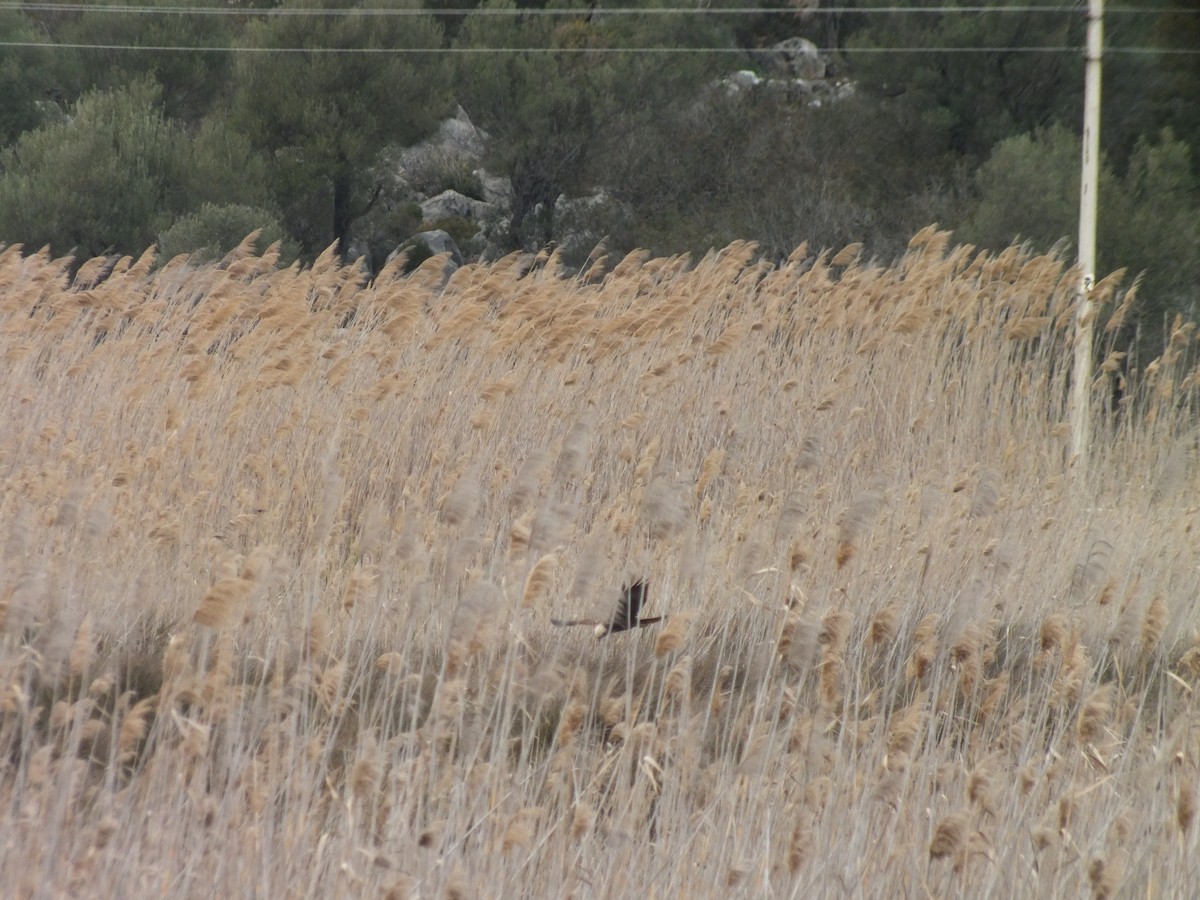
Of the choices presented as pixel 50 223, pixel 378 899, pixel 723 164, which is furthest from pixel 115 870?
pixel 723 164

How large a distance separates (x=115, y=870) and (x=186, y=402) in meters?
3.50

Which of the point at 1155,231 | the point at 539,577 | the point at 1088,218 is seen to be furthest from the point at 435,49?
the point at 539,577

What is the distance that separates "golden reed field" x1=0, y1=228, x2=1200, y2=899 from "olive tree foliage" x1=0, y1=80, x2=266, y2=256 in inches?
402

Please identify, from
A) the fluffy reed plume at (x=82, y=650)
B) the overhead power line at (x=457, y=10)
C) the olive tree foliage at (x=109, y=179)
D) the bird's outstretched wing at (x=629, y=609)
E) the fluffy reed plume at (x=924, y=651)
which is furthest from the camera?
the overhead power line at (x=457, y=10)

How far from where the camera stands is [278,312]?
20.4ft

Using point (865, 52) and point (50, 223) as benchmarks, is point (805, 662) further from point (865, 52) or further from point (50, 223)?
point (865, 52)

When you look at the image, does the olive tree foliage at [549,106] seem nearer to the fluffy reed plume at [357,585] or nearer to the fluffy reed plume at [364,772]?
the fluffy reed plume at [357,585]

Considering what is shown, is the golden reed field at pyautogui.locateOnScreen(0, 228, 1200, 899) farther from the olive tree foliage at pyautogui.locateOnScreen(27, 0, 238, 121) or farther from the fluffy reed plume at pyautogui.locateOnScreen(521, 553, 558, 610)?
the olive tree foliage at pyautogui.locateOnScreen(27, 0, 238, 121)

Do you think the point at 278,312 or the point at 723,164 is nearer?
the point at 278,312

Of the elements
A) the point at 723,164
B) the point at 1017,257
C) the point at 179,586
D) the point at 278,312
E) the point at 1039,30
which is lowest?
the point at 179,586

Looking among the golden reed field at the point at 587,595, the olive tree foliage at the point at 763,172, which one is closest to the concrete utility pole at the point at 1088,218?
the golden reed field at the point at 587,595

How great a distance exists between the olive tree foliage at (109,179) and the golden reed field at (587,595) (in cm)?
1022

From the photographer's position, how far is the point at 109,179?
1736cm

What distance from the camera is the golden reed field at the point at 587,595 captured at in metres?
2.59
